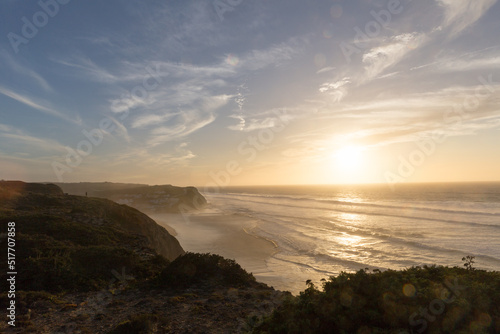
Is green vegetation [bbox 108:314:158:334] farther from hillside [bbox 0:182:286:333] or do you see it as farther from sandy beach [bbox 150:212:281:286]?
sandy beach [bbox 150:212:281:286]

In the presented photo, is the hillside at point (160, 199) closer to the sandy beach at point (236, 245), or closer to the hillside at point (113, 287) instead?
the sandy beach at point (236, 245)

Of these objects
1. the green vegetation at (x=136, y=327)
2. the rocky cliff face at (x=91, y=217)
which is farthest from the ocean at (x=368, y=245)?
the green vegetation at (x=136, y=327)

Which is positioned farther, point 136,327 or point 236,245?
point 236,245

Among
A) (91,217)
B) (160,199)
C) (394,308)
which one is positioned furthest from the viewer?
(160,199)

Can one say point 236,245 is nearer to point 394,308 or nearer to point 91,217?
point 91,217

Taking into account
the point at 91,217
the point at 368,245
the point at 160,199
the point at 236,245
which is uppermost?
the point at 91,217

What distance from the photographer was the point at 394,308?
Result: 6191 mm

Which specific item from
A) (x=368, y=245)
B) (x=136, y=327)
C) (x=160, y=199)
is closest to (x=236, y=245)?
(x=368, y=245)

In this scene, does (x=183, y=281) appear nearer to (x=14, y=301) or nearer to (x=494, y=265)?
(x=14, y=301)

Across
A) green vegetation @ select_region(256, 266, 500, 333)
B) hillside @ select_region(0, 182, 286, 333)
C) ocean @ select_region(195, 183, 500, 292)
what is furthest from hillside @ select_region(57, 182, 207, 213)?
green vegetation @ select_region(256, 266, 500, 333)

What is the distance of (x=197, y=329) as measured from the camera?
8.73m

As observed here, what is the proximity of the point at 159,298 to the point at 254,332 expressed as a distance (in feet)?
20.2

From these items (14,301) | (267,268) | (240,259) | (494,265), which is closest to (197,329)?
(14,301)

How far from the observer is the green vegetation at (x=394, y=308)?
229 inches
